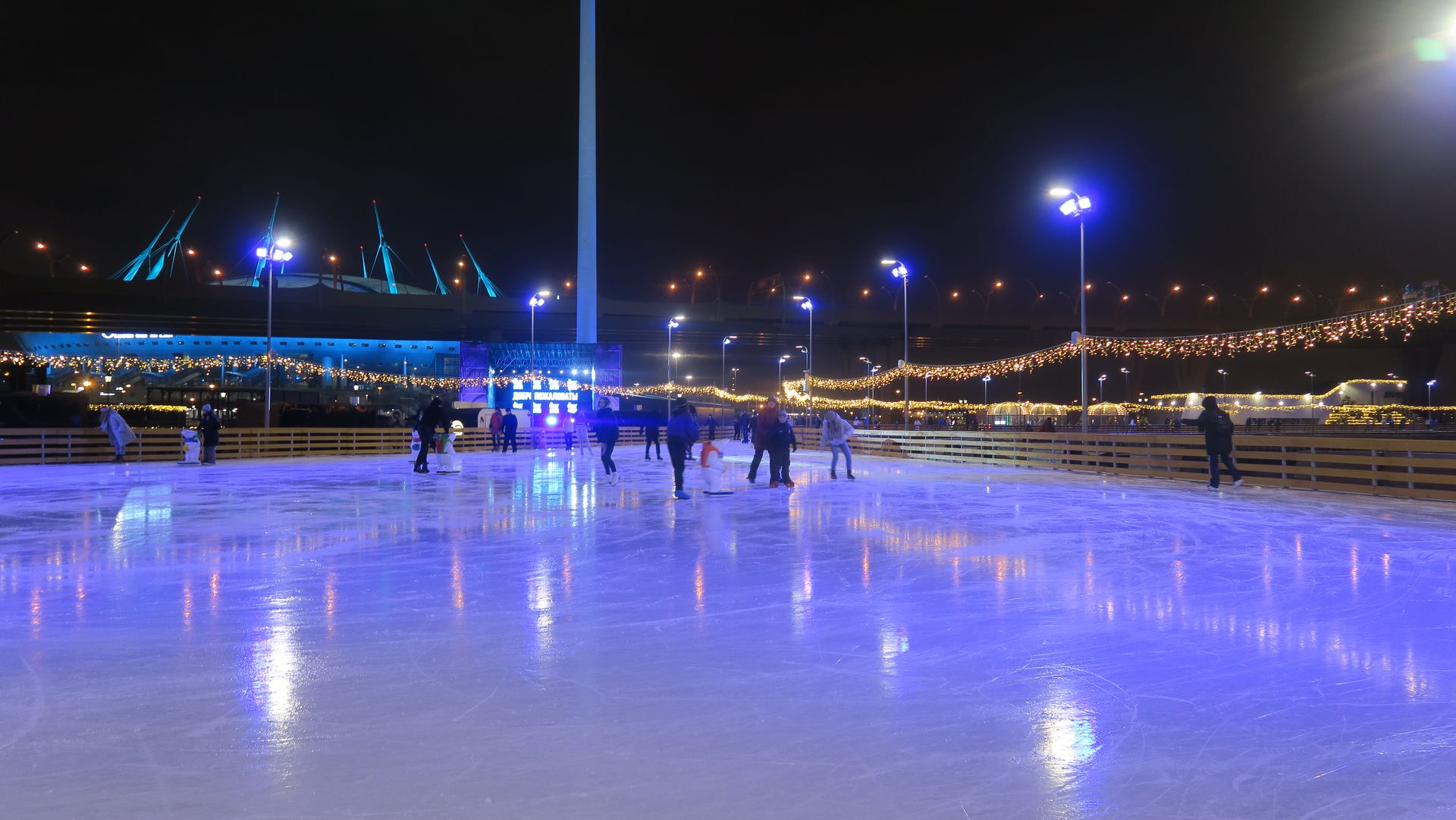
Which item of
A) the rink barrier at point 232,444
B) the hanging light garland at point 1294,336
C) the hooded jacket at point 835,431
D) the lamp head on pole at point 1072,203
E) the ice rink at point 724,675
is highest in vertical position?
the lamp head on pole at point 1072,203

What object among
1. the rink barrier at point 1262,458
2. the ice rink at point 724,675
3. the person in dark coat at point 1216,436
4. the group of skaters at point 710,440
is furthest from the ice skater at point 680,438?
the rink barrier at point 1262,458

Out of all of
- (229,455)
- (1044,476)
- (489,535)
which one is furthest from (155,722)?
(229,455)

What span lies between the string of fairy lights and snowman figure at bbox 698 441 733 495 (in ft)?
41.2

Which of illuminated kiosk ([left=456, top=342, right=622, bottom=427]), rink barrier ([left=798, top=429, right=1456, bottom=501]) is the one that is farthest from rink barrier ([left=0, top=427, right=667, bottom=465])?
rink barrier ([left=798, top=429, right=1456, bottom=501])

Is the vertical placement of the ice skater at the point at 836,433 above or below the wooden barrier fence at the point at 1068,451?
above

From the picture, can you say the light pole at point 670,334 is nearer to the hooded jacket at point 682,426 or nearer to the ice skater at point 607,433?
the ice skater at point 607,433

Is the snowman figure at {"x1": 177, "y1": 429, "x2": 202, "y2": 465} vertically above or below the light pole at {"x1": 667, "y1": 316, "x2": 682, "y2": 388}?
below

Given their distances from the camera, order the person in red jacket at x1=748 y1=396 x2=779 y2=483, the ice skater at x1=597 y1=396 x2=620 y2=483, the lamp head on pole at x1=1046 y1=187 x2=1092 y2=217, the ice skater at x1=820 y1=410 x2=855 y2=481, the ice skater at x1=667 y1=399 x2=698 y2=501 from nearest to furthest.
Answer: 1. the ice skater at x1=667 y1=399 x2=698 y2=501
2. the person in red jacket at x1=748 y1=396 x2=779 y2=483
3. the ice skater at x1=597 y1=396 x2=620 y2=483
4. the ice skater at x1=820 y1=410 x2=855 y2=481
5. the lamp head on pole at x1=1046 y1=187 x2=1092 y2=217

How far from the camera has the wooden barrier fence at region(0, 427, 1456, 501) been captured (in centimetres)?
1486

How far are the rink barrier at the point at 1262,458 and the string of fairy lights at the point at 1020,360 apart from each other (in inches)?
112

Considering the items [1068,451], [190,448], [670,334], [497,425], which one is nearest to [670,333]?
[670,334]

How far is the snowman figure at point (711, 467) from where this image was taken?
13.8m

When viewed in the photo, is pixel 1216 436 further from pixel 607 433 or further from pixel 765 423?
pixel 607 433

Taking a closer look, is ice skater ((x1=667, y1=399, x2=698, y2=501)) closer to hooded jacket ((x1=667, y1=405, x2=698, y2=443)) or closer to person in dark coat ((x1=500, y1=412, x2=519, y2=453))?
hooded jacket ((x1=667, y1=405, x2=698, y2=443))
